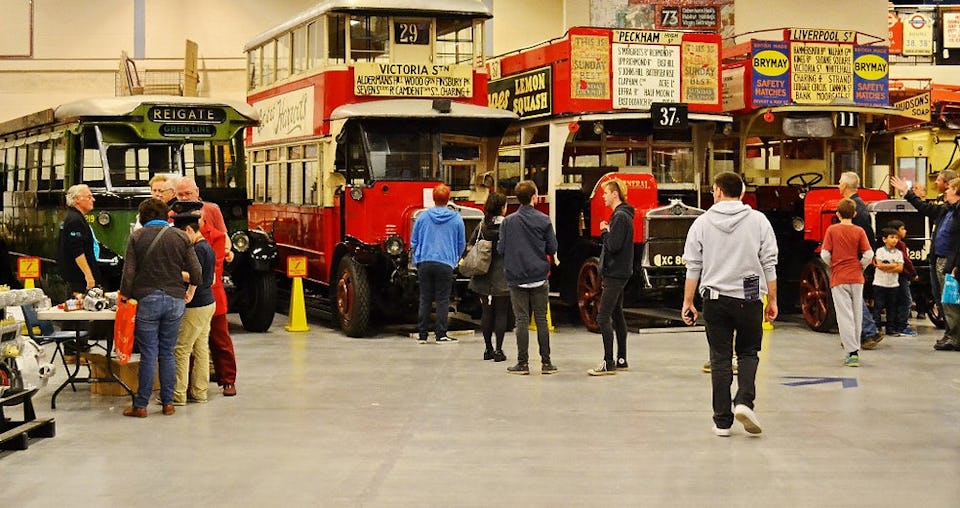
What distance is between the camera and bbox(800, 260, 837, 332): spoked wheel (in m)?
14.4

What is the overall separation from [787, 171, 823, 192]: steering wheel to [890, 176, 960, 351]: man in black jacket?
9.64ft

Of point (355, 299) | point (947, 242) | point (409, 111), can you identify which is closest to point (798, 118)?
point (947, 242)

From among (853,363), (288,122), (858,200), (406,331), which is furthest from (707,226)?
(288,122)

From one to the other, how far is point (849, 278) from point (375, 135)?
17.6 ft

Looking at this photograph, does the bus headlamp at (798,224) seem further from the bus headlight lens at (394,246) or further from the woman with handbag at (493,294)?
the bus headlight lens at (394,246)

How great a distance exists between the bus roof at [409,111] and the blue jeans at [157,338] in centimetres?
526

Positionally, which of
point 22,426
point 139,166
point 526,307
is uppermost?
point 139,166

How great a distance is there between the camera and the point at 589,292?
14.9 meters

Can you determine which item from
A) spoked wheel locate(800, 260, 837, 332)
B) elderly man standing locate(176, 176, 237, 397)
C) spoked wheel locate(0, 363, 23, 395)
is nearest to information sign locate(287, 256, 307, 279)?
elderly man standing locate(176, 176, 237, 397)

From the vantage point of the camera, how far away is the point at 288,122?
1659 cm

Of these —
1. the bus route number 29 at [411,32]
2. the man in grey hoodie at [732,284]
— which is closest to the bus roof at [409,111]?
the bus route number 29 at [411,32]

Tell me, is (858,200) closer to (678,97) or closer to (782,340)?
(782,340)

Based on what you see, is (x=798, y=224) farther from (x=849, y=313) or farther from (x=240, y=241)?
(x=240, y=241)

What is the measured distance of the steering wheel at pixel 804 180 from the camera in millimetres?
16170
